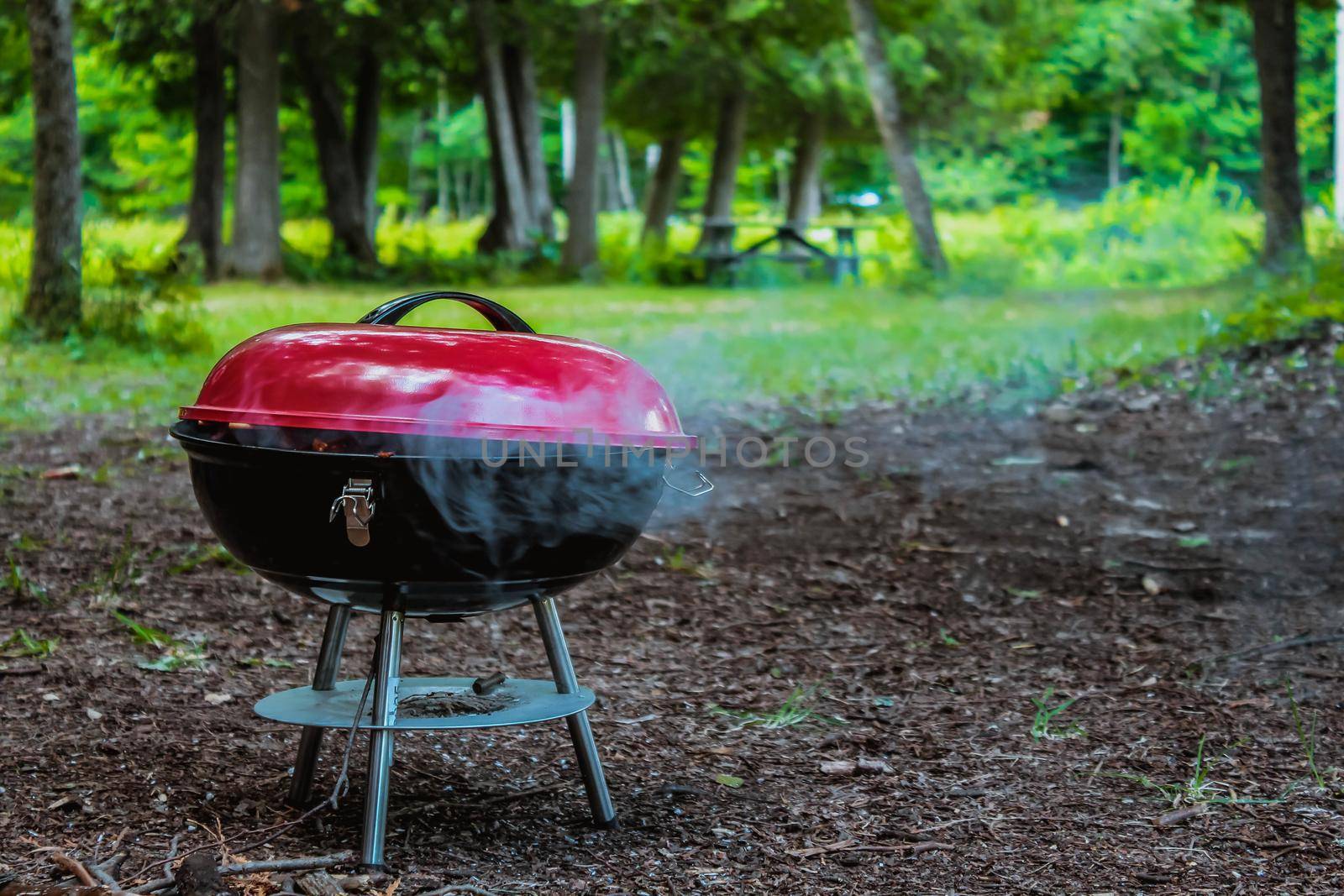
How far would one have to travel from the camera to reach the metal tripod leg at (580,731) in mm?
2471

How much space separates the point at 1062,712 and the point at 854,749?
0.59 meters

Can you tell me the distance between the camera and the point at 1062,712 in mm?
3209

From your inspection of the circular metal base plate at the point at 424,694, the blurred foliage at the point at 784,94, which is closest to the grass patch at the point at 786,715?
the circular metal base plate at the point at 424,694

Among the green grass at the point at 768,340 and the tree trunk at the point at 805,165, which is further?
the tree trunk at the point at 805,165

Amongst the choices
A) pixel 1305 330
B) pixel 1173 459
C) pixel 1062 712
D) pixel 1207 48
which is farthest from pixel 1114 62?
pixel 1062 712

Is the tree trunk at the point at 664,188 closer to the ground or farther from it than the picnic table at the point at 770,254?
farther from it

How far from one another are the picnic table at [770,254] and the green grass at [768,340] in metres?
2.33

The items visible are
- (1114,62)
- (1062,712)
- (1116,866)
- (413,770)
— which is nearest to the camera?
(1116,866)

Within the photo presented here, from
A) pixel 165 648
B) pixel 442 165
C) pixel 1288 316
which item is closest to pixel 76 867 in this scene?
pixel 165 648

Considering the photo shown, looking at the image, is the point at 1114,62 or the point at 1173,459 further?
the point at 1114,62

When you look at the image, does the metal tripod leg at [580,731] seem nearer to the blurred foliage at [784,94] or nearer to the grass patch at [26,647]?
the grass patch at [26,647]

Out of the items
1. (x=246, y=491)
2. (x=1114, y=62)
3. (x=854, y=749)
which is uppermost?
(x=1114, y=62)

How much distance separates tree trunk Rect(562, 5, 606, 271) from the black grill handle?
15306 mm

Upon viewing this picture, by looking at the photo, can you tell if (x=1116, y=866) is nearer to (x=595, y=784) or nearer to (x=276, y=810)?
(x=595, y=784)
